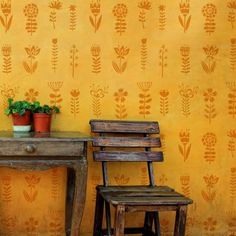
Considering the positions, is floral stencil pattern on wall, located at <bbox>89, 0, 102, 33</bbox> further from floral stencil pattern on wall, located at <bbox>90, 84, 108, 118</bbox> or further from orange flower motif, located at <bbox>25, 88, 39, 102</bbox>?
orange flower motif, located at <bbox>25, 88, 39, 102</bbox>

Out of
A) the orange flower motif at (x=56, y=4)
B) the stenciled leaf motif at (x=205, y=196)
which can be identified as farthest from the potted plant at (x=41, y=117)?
the stenciled leaf motif at (x=205, y=196)

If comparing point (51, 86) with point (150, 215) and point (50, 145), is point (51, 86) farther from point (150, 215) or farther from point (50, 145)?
point (150, 215)

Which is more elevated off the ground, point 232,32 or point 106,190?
point 232,32

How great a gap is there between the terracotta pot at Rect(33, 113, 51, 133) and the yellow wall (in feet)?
0.77

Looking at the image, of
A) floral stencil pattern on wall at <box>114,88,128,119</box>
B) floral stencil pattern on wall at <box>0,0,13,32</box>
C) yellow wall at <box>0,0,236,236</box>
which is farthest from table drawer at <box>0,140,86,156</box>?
floral stencil pattern on wall at <box>0,0,13,32</box>

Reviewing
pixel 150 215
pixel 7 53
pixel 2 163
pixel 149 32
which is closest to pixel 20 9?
pixel 7 53

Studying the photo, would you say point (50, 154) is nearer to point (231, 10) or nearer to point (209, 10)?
point (209, 10)

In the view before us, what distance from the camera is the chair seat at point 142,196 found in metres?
3.04

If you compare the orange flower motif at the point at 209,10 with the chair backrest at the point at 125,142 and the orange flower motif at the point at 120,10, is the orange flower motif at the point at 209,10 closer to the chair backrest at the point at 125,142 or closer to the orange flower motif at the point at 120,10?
the orange flower motif at the point at 120,10

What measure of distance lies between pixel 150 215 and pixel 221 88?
1.20 meters

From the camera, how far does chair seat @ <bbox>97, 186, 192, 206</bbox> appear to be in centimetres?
304

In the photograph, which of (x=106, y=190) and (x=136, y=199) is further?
(x=106, y=190)

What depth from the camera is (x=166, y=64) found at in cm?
380

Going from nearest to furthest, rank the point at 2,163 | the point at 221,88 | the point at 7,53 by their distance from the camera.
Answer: the point at 2,163, the point at 7,53, the point at 221,88
